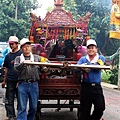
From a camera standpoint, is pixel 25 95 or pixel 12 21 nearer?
pixel 25 95

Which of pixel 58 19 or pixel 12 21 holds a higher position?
pixel 12 21

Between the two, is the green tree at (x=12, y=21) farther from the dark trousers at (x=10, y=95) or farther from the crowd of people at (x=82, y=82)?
the crowd of people at (x=82, y=82)

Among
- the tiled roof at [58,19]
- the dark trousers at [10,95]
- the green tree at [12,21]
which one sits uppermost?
the green tree at [12,21]

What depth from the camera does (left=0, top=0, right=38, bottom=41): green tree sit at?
31266 millimetres

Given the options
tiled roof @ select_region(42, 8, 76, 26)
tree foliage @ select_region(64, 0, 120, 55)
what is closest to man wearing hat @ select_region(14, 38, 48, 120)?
tiled roof @ select_region(42, 8, 76, 26)

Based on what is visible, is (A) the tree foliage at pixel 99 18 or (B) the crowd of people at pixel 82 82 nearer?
(B) the crowd of people at pixel 82 82

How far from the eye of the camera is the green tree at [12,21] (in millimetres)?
31266

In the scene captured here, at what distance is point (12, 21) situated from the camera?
1233 inches

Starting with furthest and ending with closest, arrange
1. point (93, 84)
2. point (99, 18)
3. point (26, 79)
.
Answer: point (99, 18) < point (26, 79) < point (93, 84)

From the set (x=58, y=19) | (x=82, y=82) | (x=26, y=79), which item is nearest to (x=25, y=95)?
(x=26, y=79)

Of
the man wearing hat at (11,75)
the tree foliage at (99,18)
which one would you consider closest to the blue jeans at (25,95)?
the man wearing hat at (11,75)

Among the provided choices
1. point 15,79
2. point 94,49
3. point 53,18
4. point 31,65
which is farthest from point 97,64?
point 53,18

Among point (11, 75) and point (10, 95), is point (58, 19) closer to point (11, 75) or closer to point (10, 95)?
point (11, 75)

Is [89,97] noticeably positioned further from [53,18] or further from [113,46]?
[113,46]
